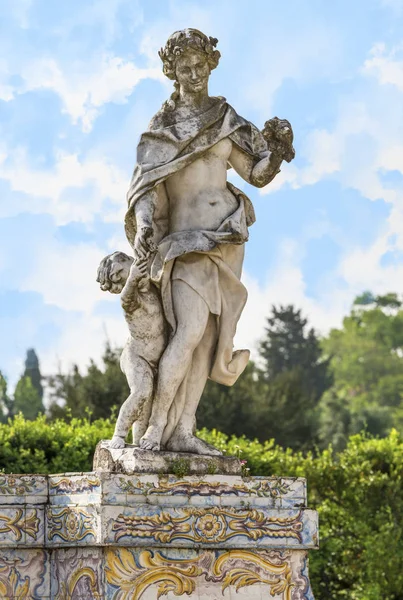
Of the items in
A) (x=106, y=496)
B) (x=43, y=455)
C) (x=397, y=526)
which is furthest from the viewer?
(x=397, y=526)

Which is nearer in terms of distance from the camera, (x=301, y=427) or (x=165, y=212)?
(x=165, y=212)

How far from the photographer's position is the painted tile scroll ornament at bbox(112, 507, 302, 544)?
403 inches

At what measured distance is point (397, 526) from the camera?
22891 mm

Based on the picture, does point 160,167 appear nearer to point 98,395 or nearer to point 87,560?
point 87,560

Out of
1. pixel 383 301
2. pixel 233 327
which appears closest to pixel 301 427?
pixel 233 327

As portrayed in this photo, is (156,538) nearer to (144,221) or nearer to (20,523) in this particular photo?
(20,523)

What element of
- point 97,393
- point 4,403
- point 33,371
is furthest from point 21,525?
point 33,371

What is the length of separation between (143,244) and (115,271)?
42cm

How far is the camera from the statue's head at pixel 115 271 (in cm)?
1127

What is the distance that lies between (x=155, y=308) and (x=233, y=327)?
2.39 feet

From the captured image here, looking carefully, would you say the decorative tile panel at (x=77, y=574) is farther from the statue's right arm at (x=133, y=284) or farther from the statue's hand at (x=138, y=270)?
the statue's hand at (x=138, y=270)

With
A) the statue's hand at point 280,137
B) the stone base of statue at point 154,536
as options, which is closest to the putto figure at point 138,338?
the stone base of statue at point 154,536

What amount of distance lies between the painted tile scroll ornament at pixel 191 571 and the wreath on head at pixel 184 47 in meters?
4.20

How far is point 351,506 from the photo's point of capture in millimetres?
23234
